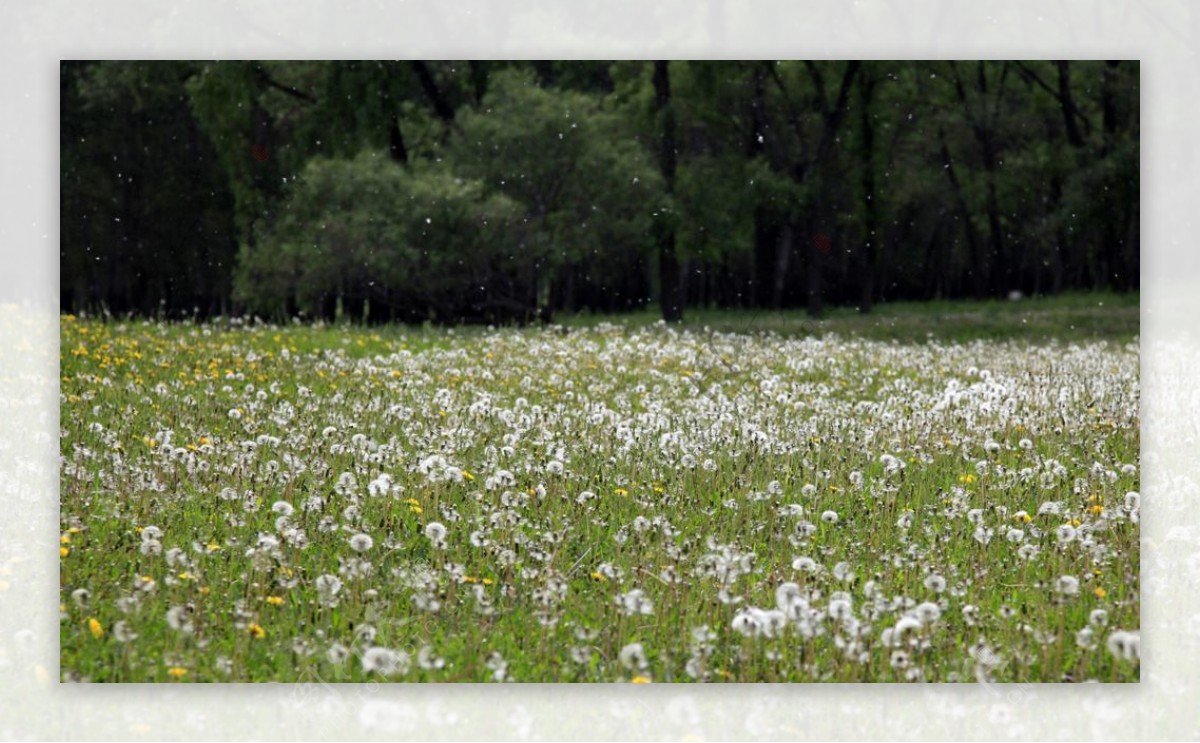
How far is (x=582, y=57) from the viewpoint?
6.68 metres

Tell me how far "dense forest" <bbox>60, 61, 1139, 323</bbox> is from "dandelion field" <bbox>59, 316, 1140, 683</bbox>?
2.05m

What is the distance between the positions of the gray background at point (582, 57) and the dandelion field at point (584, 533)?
0.35ft

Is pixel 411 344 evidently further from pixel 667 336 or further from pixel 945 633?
pixel 945 633

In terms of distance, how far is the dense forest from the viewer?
9.52 metres

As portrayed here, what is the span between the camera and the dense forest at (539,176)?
9.52 meters

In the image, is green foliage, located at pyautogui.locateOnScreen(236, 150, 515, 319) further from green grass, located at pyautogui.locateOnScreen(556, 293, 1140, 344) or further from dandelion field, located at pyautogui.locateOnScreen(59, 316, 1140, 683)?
dandelion field, located at pyautogui.locateOnScreen(59, 316, 1140, 683)

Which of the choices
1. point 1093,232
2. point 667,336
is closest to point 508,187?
point 667,336

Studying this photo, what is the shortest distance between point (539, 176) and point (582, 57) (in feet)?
19.8

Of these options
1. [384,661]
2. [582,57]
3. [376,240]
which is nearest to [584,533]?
[384,661]

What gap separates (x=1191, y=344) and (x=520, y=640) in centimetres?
525

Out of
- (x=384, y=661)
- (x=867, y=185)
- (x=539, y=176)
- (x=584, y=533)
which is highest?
(x=867, y=185)

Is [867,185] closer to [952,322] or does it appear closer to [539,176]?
[952,322]

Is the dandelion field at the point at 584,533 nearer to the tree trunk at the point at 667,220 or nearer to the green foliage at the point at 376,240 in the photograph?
the green foliage at the point at 376,240

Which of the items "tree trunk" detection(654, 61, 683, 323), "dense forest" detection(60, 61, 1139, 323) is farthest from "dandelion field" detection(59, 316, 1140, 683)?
"tree trunk" detection(654, 61, 683, 323)
